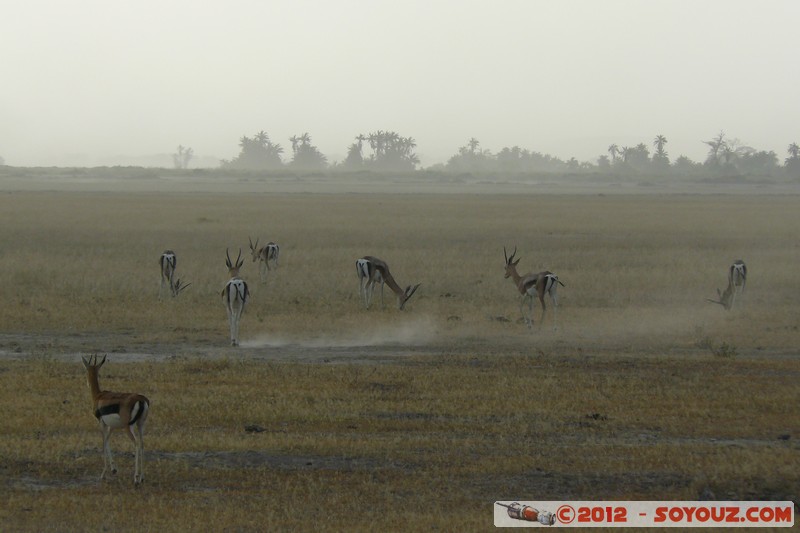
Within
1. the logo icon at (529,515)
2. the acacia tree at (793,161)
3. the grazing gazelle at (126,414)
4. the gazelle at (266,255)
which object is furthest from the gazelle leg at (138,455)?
the acacia tree at (793,161)

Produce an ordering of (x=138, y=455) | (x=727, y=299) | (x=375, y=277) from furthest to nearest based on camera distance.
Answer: (x=375, y=277) < (x=727, y=299) < (x=138, y=455)

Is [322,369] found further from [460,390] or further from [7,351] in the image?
[7,351]

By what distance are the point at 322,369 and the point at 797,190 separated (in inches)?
4254

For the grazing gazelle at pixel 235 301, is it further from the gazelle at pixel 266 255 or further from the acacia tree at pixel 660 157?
the acacia tree at pixel 660 157

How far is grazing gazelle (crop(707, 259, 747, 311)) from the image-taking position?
24.0 meters

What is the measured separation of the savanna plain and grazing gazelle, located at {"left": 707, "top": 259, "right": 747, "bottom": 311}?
0.43 meters

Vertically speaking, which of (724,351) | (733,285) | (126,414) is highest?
(126,414)

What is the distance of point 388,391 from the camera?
14.4 metres

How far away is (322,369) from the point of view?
1608 cm

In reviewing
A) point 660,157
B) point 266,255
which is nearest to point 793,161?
point 660,157

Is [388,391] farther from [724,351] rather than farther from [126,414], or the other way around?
[724,351]

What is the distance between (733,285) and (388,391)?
41.1 ft

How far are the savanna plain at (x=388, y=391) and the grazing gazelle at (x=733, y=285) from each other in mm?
433

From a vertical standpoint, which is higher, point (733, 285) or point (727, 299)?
point (733, 285)
